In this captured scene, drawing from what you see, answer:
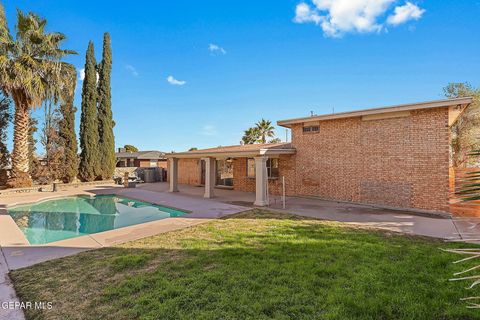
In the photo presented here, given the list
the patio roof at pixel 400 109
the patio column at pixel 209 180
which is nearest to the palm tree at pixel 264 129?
the patio roof at pixel 400 109

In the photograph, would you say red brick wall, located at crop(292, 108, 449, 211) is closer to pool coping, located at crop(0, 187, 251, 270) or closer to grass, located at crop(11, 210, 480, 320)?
grass, located at crop(11, 210, 480, 320)

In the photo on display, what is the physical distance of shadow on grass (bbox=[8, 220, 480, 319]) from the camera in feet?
11.8

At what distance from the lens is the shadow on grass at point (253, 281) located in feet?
11.8

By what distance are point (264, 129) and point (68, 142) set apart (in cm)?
2480

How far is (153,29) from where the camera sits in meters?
16.9

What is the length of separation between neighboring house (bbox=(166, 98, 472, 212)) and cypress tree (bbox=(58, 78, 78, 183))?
44.4ft

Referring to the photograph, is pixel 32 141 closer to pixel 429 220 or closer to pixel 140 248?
pixel 140 248

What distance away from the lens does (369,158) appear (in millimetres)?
11992

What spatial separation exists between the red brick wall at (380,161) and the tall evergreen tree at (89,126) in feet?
64.4

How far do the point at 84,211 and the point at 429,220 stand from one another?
621 inches

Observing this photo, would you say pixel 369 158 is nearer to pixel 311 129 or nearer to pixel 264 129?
pixel 311 129

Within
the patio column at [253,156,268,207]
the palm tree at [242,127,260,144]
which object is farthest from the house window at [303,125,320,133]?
the palm tree at [242,127,260,144]

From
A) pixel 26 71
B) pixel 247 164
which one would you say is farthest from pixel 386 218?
pixel 26 71

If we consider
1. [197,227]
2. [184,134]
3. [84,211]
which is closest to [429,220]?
[197,227]
